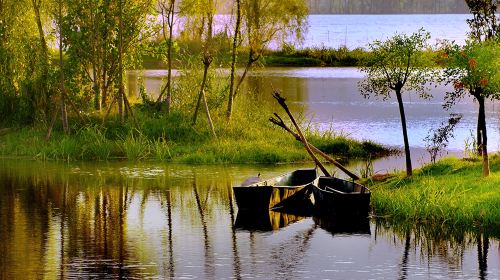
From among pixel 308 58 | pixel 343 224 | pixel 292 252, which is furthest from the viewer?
pixel 308 58

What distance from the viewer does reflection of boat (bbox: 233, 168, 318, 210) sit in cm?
2923

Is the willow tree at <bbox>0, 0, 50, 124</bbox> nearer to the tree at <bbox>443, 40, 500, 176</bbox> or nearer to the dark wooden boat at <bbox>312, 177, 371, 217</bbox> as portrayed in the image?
the dark wooden boat at <bbox>312, 177, 371, 217</bbox>

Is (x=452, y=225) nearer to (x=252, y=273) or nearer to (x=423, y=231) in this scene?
(x=423, y=231)

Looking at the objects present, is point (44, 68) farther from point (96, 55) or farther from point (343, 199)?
point (343, 199)

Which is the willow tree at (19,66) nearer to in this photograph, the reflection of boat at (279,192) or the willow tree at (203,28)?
the willow tree at (203,28)

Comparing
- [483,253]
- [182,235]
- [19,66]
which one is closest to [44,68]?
[19,66]

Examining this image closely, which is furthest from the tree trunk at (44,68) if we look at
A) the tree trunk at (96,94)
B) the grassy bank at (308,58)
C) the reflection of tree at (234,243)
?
the grassy bank at (308,58)

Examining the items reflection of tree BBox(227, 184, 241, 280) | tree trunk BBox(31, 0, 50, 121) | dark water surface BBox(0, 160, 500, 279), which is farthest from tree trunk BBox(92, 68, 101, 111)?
reflection of tree BBox(227, 184, 241, 280)

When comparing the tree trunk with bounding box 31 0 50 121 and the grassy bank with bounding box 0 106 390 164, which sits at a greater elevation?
the tree trunk with bounding box 31 0 50 121

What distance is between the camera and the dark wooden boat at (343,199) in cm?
2782

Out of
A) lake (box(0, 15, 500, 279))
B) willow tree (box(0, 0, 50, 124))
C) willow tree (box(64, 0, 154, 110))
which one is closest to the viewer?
lake (box(0, 15, 500, 279))

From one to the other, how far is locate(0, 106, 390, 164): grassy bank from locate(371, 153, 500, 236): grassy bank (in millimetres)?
8009

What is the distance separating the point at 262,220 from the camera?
28203 millimetres

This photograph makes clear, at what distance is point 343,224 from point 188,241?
4130 mm
